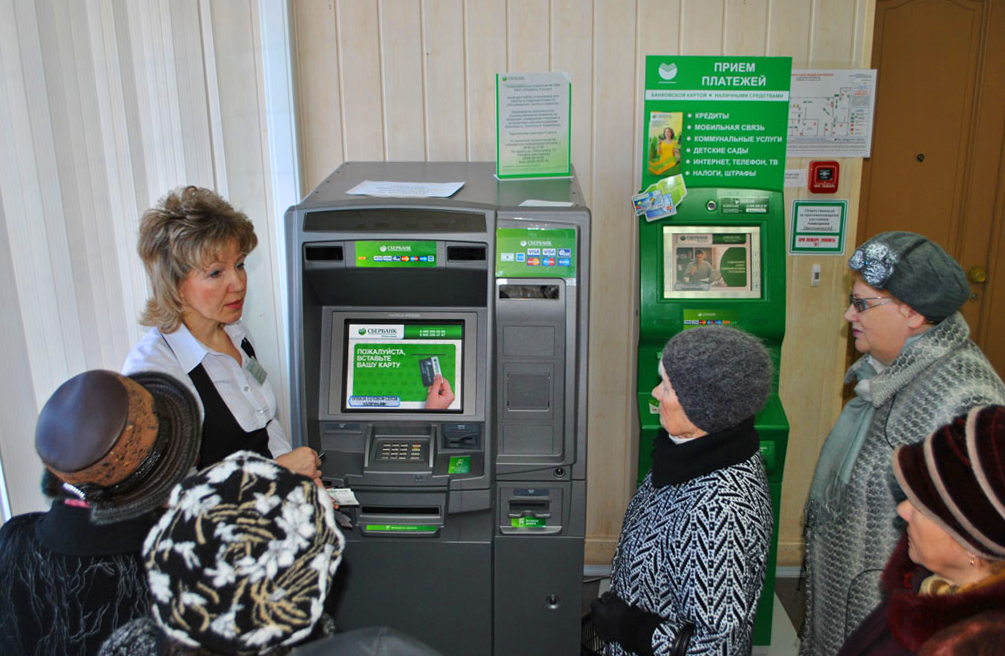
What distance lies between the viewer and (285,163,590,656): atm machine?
80.4 inches

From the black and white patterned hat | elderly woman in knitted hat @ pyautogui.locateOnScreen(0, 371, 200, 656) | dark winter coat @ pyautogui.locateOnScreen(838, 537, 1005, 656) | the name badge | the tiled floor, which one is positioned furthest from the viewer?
the tiled floor

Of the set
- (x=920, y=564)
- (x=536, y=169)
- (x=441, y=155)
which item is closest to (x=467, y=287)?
(x=536, y=169)

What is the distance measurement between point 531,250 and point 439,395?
0.50 meters

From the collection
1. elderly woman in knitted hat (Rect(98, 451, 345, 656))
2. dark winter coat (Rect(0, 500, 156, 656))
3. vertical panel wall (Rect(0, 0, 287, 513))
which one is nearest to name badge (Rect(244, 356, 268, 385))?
vertical panel wall (Rect(0, 0, 287, 513))

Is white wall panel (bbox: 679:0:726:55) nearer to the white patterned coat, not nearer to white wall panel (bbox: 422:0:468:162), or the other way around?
white wall panel (bbox: 422:0:468:162)

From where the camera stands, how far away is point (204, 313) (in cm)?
185

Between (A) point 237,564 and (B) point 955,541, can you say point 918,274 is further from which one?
(A) point 237,564

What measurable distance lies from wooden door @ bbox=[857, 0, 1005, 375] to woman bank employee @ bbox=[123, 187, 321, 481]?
2.69 metres

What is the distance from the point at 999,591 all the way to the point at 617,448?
7.22ft

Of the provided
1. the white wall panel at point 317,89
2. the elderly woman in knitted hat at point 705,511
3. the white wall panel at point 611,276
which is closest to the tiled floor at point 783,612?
the white wall panel at point 611,276

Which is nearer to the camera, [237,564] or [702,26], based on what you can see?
[237,564]

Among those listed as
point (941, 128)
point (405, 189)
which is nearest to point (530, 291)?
point (405, 189)

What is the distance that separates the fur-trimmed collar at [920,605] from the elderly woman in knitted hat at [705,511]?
0.29 metres

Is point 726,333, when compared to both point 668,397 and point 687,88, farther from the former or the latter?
point 687,88
